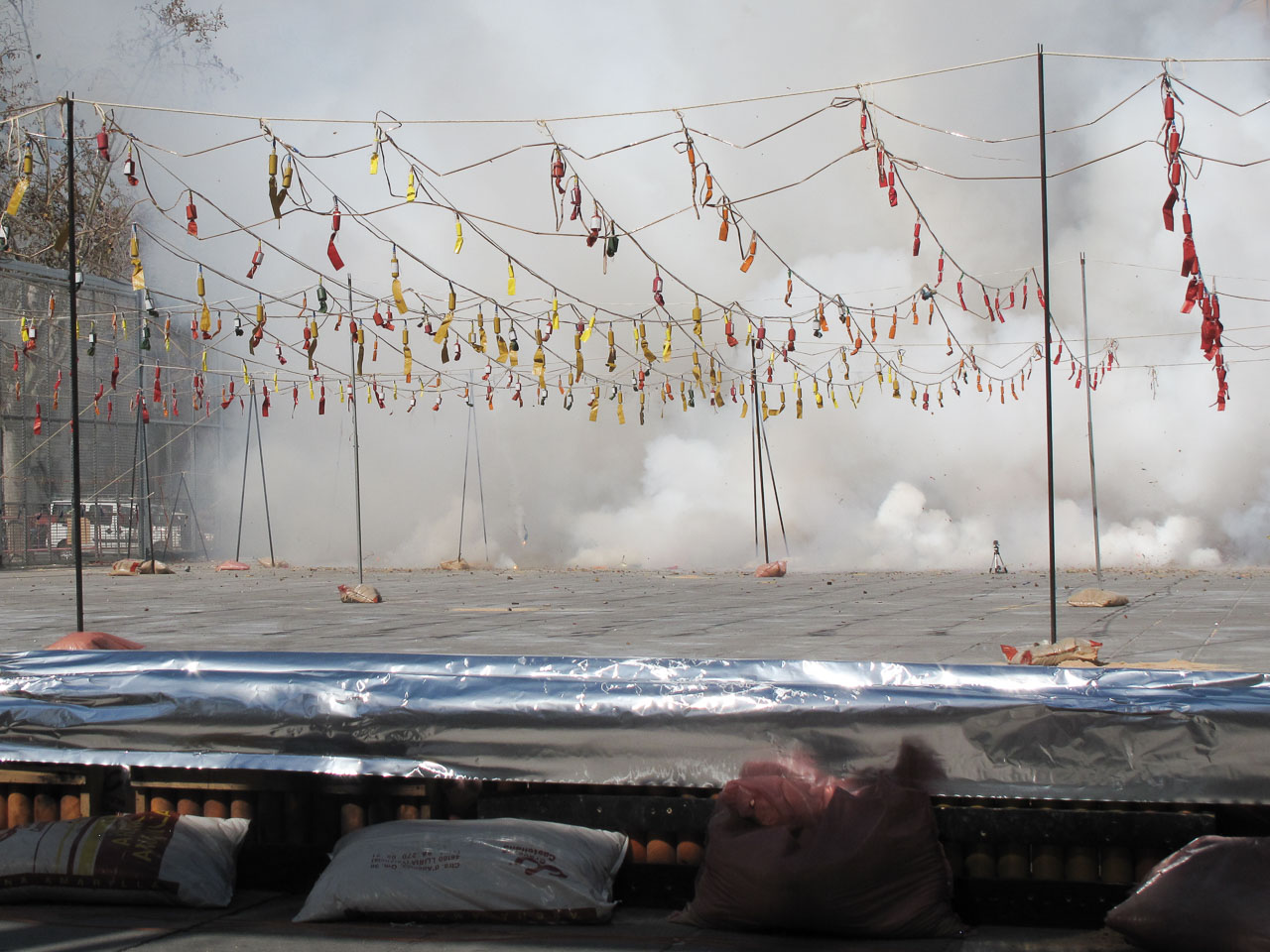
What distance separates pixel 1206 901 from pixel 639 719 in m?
1.90

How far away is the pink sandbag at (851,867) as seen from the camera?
401 cm

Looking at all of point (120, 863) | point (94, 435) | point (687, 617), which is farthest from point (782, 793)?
point (94, 435)

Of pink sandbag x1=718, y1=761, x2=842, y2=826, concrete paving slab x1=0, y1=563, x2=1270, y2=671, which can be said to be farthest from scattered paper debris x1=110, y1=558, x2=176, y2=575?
pink sandbag x1=718, y1=761, x2=842, y2=826

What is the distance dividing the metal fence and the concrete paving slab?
11748 millimetres

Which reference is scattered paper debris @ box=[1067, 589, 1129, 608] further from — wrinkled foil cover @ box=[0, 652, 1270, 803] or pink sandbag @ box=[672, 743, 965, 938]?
pink sandbag @ box=[672, 743, 965, 938]

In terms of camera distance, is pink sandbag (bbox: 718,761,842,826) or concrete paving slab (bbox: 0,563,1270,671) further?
concrete paving slab (bbox: 0,563,1270,671)

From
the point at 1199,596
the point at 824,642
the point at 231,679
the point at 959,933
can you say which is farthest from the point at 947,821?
the point at 1199,596

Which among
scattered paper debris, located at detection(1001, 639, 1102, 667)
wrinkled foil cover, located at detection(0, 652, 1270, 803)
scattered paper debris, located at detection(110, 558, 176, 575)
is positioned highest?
wrinkled foil cover, located at detection(0, 652, 1270, 803)

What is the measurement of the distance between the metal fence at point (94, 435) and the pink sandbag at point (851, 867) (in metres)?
32.1

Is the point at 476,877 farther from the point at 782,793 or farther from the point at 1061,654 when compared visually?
the point at 1061,654

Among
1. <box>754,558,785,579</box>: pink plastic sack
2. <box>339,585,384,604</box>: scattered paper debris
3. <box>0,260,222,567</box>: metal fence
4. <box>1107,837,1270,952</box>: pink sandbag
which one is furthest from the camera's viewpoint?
<box>0,260,222,567</box>: metal fence

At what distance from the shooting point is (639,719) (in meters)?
4.31

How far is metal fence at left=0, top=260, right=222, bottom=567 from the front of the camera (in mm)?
36281

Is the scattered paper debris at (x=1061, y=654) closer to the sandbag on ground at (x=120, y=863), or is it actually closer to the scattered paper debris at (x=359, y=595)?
the sandbag on ground at (x=120, y=863)
